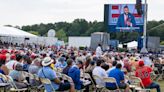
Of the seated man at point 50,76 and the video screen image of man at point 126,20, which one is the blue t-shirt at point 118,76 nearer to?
the seated man at point 50,76

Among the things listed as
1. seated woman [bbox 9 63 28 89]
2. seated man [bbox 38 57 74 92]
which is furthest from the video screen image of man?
seated man [bbox 38 57 74 92]

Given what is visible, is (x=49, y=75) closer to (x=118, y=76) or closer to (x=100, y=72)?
(x=118, y=76)

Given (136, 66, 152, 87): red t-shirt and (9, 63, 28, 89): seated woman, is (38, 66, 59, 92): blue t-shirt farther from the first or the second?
(136, 66, 152, 87): red t-shirt

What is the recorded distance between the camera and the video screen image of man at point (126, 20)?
35562mm

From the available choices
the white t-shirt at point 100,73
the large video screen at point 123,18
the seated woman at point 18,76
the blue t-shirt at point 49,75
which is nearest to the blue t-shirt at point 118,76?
the white t-shirt at point 100,73

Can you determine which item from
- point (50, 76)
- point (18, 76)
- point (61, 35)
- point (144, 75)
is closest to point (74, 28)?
point (61, 35)

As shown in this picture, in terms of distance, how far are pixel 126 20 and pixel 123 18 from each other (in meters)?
0.34

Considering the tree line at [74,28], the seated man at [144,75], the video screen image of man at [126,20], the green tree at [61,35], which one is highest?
the video screen image of man at [126,20]

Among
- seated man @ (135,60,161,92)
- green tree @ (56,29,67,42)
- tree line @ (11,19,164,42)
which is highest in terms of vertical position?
seated man @ (135,60,161,92)

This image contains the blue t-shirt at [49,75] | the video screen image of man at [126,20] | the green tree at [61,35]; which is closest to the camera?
the blue t-shirt at [49,75]

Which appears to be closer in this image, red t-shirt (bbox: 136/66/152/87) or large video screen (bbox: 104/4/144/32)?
red t-shirt (bbox: 136/66/152/87)

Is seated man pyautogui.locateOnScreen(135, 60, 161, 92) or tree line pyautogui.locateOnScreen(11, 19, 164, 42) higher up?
seated man pyautogui.locateOnScreen(135, 60, 161, 92)

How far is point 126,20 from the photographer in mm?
35719

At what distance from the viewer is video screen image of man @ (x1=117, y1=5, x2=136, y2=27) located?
35562mm
